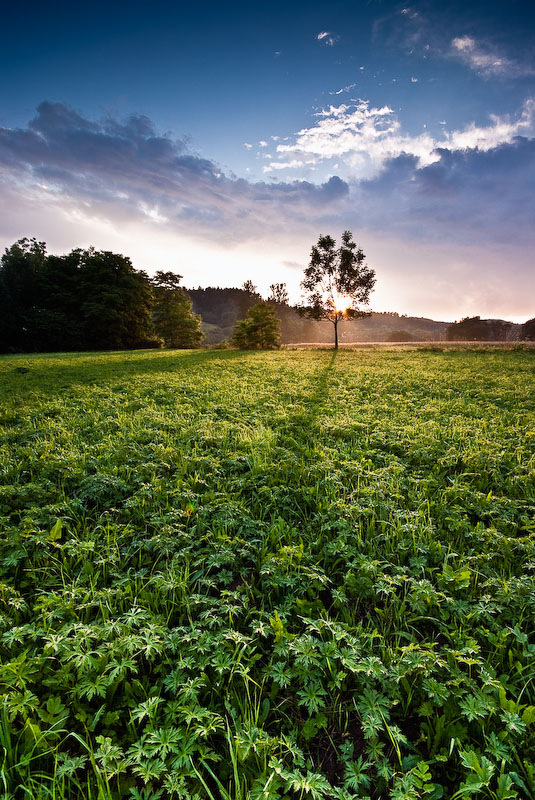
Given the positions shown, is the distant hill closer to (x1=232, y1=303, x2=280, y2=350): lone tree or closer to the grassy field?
(x1=232, y1=303, x2=280, y2=350): lone tree

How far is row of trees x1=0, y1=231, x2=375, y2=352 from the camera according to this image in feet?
127

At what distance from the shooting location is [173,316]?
55156 millimetres

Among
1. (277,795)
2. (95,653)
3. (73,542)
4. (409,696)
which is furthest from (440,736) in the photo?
(73,542)

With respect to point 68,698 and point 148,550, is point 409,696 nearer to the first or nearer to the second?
point 68,698

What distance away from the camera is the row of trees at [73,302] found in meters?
42.4

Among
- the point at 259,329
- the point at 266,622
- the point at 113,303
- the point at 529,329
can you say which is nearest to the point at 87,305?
the point at 113,303

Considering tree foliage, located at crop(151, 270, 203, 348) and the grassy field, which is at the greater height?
tree foliage, located at crop(151, 270, 203, 348)

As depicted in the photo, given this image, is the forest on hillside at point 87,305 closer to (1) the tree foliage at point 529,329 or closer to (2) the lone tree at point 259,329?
(2) the lone tree at point 259,329

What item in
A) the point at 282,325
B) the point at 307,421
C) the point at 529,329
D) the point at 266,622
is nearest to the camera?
the point at 266,622

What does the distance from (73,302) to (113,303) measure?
6049mm

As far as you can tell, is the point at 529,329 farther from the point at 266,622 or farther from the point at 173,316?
the point at 266,622

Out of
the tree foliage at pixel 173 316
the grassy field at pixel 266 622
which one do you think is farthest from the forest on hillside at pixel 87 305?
the grassy field at pixel 266 622

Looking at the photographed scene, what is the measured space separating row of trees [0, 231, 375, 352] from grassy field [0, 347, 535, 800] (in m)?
36.0

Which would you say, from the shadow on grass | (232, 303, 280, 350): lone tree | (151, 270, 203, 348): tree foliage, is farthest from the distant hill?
the shadow on grass
